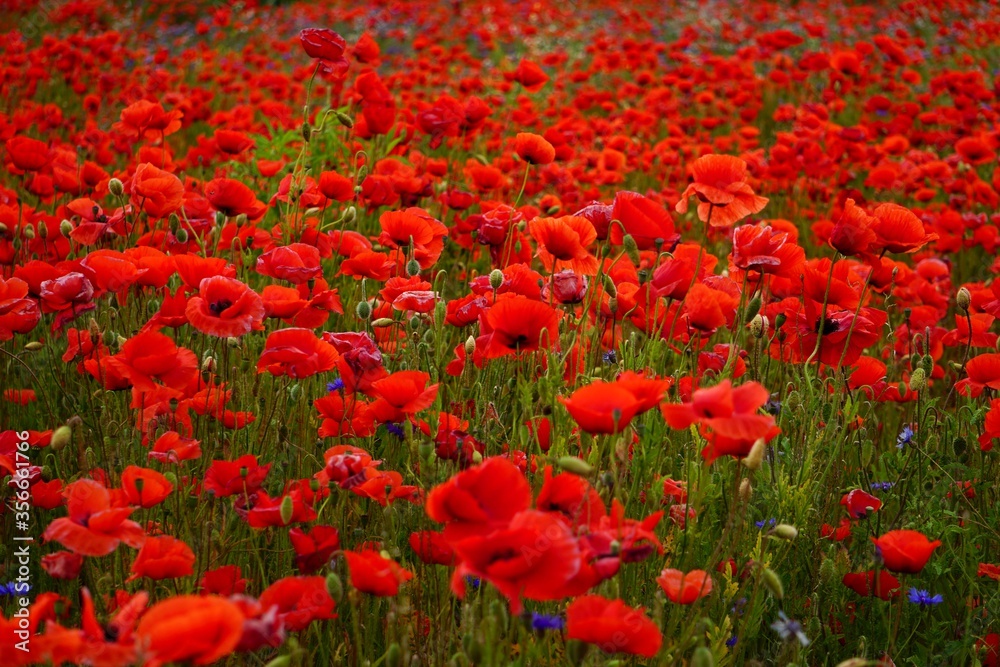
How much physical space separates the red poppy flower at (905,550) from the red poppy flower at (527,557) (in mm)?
732

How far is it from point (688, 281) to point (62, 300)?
1362mm

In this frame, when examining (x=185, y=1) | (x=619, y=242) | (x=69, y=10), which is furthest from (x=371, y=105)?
(x=185, y=1)

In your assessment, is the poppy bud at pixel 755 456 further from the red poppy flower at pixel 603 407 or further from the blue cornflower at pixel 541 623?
the blue cornflower at pixel 541 623

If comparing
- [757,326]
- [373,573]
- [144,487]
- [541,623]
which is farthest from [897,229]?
[144,487]

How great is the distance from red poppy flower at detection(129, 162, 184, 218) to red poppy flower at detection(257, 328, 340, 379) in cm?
77

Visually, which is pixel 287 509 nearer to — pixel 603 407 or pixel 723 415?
pixel 603 407

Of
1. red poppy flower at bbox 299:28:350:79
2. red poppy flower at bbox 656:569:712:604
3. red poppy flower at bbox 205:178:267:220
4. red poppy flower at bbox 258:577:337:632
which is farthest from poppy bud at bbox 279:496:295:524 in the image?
red poppy flower at bbox 299:28:350:79

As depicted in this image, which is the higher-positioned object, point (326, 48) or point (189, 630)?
point (326, 48)

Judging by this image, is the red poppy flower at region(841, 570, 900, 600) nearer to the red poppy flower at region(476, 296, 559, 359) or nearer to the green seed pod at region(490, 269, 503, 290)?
the red poppy flower at region(476, 296, 559, 359)

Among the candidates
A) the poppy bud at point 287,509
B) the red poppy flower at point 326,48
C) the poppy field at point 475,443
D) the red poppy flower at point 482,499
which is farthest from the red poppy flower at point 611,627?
the red poppy flower at point 326,48

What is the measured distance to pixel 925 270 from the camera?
329 centimetres

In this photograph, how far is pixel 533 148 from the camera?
2.78m

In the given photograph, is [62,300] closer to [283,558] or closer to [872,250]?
[283,558]

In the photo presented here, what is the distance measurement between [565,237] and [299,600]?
102 centimetres
